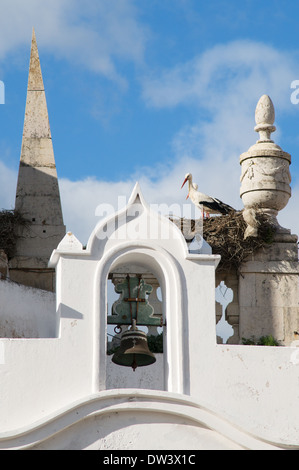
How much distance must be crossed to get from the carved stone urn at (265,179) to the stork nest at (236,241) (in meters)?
0.13

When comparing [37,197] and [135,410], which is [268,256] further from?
[135,410]

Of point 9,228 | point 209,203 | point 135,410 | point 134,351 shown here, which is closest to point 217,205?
point 209,203

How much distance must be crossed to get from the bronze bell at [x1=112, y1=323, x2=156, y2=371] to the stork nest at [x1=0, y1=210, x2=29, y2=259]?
163 inches

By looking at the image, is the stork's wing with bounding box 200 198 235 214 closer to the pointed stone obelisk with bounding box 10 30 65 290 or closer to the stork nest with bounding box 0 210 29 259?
the pointed stone obelisk with bounding box 10 30 65 290

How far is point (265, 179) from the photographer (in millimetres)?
13656

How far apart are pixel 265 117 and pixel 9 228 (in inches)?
139

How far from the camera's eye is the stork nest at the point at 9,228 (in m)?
14.3

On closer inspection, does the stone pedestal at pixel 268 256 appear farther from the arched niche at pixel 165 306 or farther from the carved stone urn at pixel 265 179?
the arched niche at pixel 165 306

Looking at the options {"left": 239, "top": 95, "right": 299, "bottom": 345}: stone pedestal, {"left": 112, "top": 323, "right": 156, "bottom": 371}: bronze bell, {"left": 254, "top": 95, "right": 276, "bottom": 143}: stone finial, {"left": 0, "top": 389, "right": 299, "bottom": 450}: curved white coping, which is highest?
{"left": 254, "top": 95, "right": 276, "bottom": 143}: stone finial

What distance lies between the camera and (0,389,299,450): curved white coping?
888 centimetres

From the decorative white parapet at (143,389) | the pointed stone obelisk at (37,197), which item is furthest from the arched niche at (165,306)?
the pointed stone obelisk at (37,197)

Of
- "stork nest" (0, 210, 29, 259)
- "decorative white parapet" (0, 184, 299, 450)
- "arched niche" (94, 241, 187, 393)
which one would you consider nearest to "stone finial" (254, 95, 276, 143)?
"stork nest" (0, 210, 29, 259)
